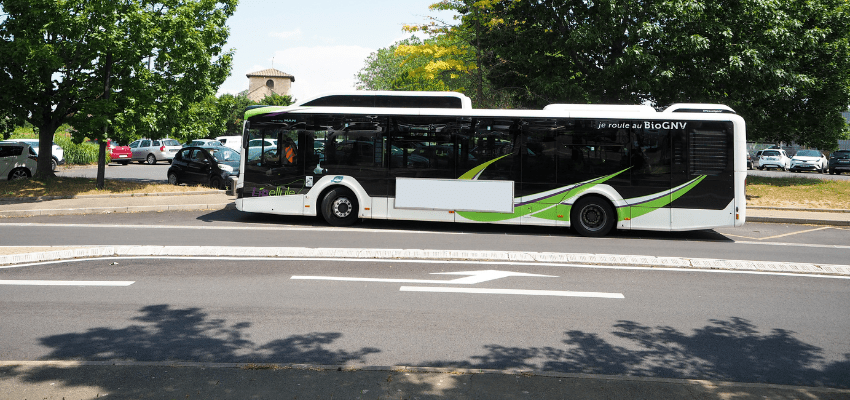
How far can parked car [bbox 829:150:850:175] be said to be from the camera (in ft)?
123

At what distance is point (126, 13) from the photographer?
61.0 feet

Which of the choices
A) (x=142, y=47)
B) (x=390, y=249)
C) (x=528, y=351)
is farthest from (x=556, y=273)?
(x=142, y=47)

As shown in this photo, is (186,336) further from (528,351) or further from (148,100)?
(148,100)

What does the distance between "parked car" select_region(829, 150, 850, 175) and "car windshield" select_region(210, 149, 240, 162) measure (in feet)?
111

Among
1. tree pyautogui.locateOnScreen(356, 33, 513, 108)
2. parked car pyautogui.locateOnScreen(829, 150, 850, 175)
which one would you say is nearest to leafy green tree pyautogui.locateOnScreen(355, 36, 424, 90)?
tree pyautogui.locateOnScreen(356, 33, 513, 108)

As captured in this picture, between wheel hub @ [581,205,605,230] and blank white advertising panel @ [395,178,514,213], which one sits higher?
blank white advertising panel @ [395,178,514,213]

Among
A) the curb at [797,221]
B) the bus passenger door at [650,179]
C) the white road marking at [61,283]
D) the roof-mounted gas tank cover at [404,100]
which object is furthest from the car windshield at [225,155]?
the curb at [797,221]

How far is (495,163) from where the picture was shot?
14.2m

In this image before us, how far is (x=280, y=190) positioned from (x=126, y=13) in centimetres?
821

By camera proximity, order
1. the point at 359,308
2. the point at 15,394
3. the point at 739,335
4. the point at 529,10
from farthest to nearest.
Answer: the point at 529,10, the point at 359,308, the point at 739,335, the point at 15,394

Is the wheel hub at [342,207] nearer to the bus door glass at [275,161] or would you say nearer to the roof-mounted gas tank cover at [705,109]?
the bus door glass at [275,161]

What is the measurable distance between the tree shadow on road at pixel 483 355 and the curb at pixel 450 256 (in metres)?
3.58

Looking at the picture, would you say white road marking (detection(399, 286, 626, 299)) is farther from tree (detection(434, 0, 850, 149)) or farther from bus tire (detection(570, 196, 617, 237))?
tree (detection(434, 0, 850, 149))

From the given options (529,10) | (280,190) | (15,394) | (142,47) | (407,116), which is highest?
(529,10)
